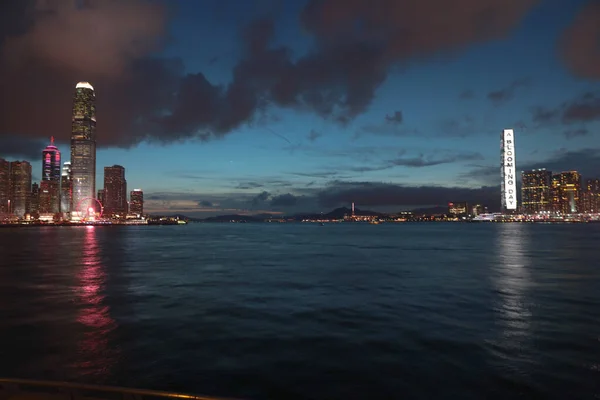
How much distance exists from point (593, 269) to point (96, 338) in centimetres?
4936

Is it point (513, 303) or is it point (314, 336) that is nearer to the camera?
point (314, 336)

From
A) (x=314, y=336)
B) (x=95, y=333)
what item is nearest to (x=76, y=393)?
(x=314, y=336)

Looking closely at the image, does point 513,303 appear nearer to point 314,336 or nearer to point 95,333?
point 314,336

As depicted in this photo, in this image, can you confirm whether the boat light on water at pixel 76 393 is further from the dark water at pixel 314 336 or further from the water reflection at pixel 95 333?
the water reflection at pixel 95 333

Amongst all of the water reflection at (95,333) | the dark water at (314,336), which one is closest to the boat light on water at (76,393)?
the dark water at (314,336)

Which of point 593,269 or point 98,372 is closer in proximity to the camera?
point 98,372

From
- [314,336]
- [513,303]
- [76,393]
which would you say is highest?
[76,393]

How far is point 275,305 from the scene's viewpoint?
2475cm

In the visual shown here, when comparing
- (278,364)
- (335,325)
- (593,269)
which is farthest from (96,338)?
(593,269)

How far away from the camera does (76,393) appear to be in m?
7.18

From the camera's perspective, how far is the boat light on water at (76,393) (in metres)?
6.68

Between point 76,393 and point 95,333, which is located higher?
point 76,393

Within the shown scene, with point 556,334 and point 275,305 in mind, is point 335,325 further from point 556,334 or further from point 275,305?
point 556,334

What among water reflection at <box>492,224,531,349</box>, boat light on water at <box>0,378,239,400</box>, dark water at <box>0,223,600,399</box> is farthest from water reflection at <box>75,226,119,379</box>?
water reflection at <box>492,224,531,349</box>
